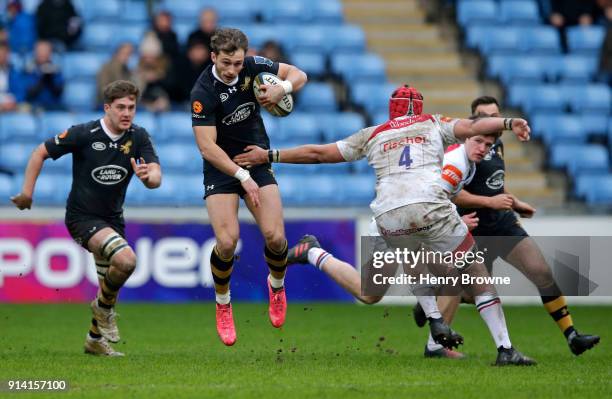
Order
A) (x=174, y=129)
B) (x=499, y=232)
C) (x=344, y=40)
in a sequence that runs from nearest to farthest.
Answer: (x=499, y=232) → (x=174, y=129) → (x=344, y=40)

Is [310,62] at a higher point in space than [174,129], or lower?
higher

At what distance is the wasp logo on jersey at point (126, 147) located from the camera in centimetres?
1118

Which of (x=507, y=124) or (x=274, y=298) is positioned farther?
(x=274, y=298)

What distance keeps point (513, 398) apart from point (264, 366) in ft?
8.17

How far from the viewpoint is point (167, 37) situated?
19.4m

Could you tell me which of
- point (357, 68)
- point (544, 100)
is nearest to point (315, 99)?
point (357, 68)

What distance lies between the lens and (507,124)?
936 centimetres

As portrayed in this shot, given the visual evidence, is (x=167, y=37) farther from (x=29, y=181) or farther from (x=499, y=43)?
(x=29, y=181)

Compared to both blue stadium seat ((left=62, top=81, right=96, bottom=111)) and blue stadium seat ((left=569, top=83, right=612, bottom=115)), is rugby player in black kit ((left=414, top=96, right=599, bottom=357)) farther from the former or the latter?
blue stadium seat ((left=569, top=83, right=612, bottom=115))

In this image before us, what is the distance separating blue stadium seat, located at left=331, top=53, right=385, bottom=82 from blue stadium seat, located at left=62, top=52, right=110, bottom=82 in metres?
3.96

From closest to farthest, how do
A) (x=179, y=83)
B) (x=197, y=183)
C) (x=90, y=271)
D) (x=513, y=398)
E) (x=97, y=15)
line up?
(x=513, y=398)
(x=90, y=271)
(x=197, y=183)
(x=179, y=83)
(x=97, y=15)

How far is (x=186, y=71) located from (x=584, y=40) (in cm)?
773

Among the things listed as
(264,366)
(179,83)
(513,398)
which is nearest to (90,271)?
(179,83)

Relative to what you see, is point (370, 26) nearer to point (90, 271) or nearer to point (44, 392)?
→ point (90, 271)
